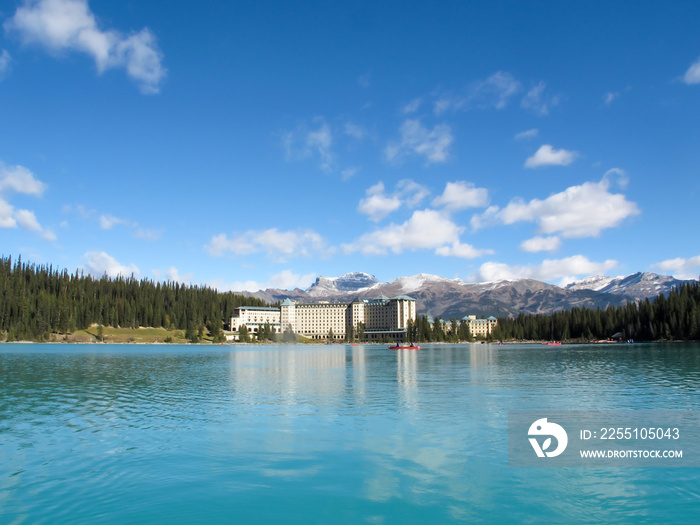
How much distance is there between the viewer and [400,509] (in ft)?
46.7

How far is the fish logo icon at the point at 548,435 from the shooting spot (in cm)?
2002

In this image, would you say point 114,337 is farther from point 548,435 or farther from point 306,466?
point 548,435

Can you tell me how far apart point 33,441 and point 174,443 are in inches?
241

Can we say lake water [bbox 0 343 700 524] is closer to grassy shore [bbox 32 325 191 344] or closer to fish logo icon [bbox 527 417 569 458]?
fish logo icon [bbox 527 417 569 458]

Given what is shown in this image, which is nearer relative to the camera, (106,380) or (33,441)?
(33,441)

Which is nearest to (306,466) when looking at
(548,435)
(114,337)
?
(548,435)

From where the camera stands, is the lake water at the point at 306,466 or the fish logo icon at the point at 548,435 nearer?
the lake water at the point at 306,466

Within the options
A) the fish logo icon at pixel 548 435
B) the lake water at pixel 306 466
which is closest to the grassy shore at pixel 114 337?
the lake water at pixel 306 466

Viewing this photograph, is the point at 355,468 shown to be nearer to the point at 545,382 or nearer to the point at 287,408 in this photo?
the point at 287,408

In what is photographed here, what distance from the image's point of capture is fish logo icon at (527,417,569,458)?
20.0 meters

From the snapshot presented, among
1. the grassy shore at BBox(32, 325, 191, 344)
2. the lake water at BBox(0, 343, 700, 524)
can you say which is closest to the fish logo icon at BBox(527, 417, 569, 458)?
the lake water at BBox(0, 343, 700, 524)

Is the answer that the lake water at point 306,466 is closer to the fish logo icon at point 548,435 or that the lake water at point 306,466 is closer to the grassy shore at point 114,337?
the fish logo icon at point 548,435

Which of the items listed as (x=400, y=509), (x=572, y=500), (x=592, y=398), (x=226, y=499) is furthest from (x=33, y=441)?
(x=592, y=398)

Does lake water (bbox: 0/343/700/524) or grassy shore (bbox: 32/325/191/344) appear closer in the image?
lake water (bbox: 0/343/700/524)
